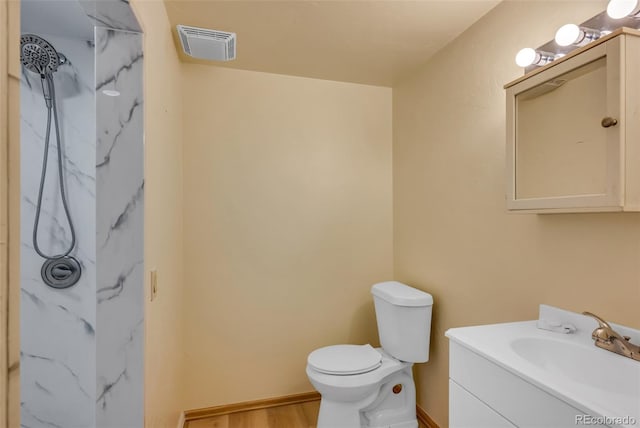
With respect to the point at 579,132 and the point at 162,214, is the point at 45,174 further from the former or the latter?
the point at 579,132

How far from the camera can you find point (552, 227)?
133cm

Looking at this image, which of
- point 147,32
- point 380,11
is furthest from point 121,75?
point 380,11

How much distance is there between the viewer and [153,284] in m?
1.29

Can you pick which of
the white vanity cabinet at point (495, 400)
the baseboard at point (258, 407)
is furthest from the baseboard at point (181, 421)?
the white vanity cabinet at point (495, 400)

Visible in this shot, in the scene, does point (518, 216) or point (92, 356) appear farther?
point (92, 356)

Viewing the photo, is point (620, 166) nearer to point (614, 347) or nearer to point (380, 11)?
point (614, 347)

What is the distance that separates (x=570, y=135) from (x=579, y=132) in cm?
4

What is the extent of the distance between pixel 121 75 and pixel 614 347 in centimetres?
174

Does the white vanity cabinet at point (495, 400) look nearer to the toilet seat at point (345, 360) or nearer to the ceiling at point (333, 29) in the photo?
the toilet seat at point (345, 360)

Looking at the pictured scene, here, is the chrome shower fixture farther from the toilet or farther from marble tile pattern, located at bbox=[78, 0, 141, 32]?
the toilet

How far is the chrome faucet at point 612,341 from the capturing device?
0.98 metres

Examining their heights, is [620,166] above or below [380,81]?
below

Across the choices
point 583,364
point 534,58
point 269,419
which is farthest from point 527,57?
point 269,419

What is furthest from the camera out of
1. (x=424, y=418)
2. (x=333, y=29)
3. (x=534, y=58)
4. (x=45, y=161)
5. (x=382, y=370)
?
(x=424, y=418)
